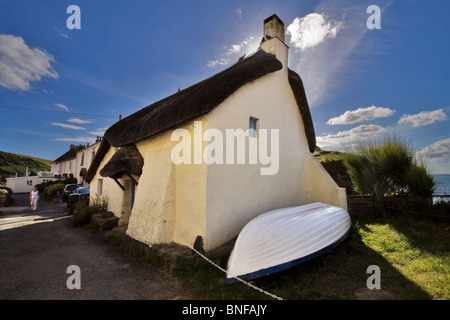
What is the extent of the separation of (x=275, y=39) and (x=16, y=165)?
75404 millimetres

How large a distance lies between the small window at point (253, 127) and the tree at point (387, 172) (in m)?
6.00

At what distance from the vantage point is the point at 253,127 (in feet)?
20.5

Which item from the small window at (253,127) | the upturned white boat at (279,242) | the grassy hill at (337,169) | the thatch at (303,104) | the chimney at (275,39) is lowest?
the upturned white boat at (279,242)

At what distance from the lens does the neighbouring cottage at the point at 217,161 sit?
4.88 m

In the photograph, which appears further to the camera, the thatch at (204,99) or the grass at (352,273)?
the thatch at (204,99)

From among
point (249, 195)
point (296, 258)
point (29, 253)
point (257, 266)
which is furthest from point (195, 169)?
point (29, 253)

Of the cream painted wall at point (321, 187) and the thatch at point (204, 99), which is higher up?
the thatch at point (204, 99)

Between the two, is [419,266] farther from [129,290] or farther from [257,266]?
[129,290]

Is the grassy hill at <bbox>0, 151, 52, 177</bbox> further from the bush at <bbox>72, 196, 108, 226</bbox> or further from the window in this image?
the bush at <bbox>72, 196, 108, 226</bbox>

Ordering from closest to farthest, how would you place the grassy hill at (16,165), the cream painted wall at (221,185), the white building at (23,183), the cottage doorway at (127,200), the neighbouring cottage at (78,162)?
the cream painted wall at (221,185) → the cottage doorway at (127,200) → the neighbouring cottage at (78,162) → the white building at (23,183) → the grassy hill at (16,165)

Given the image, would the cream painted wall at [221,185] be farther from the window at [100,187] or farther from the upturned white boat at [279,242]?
the window at [100,187]

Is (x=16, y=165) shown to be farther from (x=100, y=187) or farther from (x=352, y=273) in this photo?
(x=352, y=273)

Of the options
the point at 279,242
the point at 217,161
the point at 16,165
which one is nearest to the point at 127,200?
the point at 217,161

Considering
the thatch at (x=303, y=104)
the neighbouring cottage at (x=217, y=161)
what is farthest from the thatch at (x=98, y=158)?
the thatch at (x=303, y=104)
